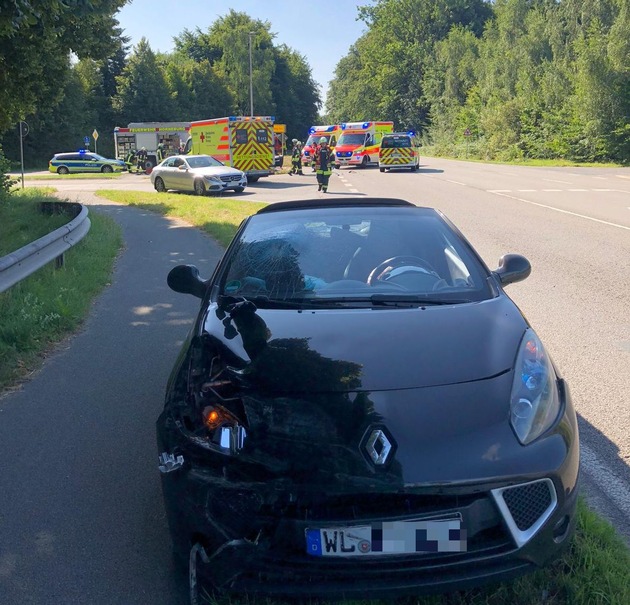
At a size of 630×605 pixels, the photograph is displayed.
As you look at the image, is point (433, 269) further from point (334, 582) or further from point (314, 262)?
point (334, 582)

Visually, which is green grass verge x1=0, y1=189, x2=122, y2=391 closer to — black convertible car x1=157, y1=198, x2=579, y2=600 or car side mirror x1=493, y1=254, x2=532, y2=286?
black convertible car x1=157, y1=198, x2=579, y2=600

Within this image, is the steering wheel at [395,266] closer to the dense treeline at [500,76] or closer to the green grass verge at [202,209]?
the green grass verge at [202,209]

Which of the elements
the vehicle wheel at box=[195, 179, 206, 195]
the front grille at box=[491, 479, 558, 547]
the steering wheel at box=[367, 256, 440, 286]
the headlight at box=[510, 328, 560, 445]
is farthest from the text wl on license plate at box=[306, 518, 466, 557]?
the vehicle wheel at box=[195, 179, 206, 195]

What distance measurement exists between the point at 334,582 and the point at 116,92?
78.3 m

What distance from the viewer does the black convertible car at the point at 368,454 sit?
2.53m

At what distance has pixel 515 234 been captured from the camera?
43.8ft

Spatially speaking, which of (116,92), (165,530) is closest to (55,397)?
(165,530)

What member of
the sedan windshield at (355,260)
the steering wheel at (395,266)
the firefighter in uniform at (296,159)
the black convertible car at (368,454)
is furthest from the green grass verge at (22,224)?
the firefighter in uniform at (296,159)

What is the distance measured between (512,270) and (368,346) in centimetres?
164

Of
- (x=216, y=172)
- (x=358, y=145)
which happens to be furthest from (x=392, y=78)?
(x=216, y=172)

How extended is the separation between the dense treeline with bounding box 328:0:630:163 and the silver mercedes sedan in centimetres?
3022

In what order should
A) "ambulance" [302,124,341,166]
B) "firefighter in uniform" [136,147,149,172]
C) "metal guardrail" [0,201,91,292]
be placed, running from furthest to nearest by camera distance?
"firefighter in uniform" [136,147,149,172]
"ambulance" [302,124,341,166]
"metal guardrail" [0,201,91,292]

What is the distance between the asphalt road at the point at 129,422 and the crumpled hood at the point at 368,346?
0.98 metres

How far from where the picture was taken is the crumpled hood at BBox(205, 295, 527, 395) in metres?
2.94
